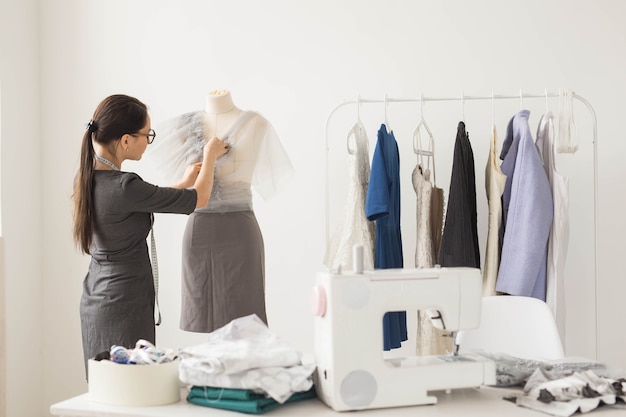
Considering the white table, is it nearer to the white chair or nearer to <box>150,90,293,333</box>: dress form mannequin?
the white chair

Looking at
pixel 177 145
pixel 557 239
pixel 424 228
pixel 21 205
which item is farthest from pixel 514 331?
pixel 21 205

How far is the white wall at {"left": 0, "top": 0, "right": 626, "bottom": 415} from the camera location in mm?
4062

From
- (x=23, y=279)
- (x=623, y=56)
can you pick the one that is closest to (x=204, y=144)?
(x=23, y=279)

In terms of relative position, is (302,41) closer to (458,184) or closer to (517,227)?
(458,184)

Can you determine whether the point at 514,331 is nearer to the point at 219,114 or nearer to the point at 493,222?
the point at 493,222

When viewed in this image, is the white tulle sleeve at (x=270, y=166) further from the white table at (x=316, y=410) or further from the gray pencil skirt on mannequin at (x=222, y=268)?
the white table at (x=316, y=410)

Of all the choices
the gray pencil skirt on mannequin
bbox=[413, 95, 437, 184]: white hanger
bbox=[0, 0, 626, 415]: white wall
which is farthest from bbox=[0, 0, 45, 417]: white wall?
bbox=[413, 95, 437, 184]: white hanger

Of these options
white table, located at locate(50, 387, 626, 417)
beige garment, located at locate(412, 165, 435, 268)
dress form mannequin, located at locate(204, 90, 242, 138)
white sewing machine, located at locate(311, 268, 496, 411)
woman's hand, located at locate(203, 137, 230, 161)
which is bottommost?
white table, located at locate(50, 387, 626, 417)

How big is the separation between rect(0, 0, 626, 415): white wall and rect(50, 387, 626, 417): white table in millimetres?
2178

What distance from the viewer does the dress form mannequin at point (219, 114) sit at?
337cm

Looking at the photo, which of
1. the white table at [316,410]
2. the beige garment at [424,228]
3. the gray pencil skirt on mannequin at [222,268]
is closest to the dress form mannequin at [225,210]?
the gray pencil skirt on mannequin at [222,268]

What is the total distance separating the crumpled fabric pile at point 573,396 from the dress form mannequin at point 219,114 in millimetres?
1809

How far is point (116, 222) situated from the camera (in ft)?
9.51

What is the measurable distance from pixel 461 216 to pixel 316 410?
1.84 meters
